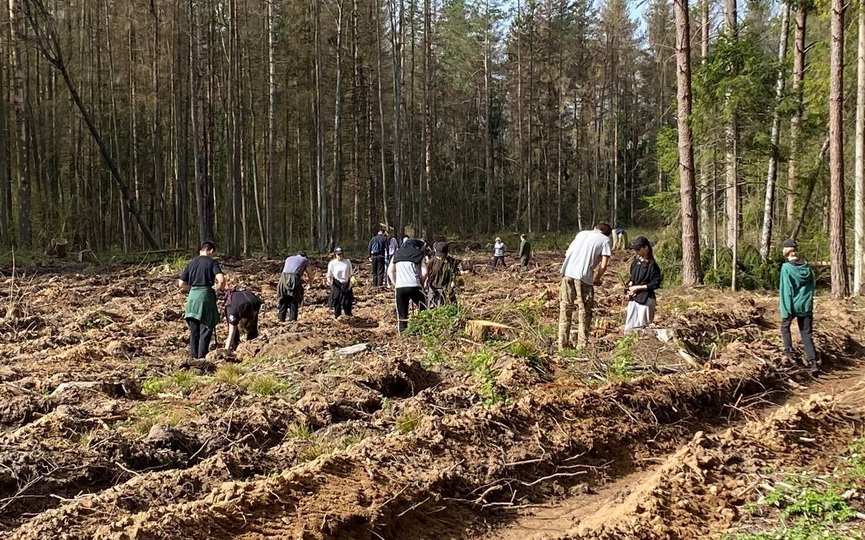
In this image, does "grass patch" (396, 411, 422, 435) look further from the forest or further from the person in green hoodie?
the forest

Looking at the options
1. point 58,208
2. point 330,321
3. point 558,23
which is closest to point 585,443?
point 330,321

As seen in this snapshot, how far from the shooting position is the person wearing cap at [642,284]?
8250 mm

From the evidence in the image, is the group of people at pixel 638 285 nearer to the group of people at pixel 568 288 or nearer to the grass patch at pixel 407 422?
the group of people at pixel 568 288

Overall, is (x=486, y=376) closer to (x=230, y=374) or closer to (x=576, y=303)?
(x=576, y=303)

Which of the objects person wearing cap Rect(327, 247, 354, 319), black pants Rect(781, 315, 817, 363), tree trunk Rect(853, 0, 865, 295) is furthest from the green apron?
tree trunk Rect(853, 0, 865, 295)

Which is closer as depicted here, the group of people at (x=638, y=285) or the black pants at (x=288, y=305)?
the group of people at (x=638, y=285)

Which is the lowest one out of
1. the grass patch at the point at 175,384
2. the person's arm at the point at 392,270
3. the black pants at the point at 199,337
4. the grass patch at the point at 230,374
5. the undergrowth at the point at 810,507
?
the undergrowth at the point at 810,507

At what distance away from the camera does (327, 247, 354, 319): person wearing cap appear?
39.4 ft

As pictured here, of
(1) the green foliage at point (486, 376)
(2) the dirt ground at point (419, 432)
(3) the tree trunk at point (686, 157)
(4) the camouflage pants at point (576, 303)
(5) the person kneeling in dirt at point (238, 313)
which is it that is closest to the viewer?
(2) the dirt ground at point (419, 432)

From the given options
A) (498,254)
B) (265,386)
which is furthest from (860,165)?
(265,386)

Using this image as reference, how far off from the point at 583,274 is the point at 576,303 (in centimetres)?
57

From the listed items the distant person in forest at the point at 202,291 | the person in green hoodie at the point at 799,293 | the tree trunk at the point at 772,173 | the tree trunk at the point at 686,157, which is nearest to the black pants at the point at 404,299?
the distant person in forest at the point at 202,291

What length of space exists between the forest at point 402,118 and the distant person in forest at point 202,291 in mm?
9587

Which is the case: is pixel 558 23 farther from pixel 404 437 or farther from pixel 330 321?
pixel 404 437
